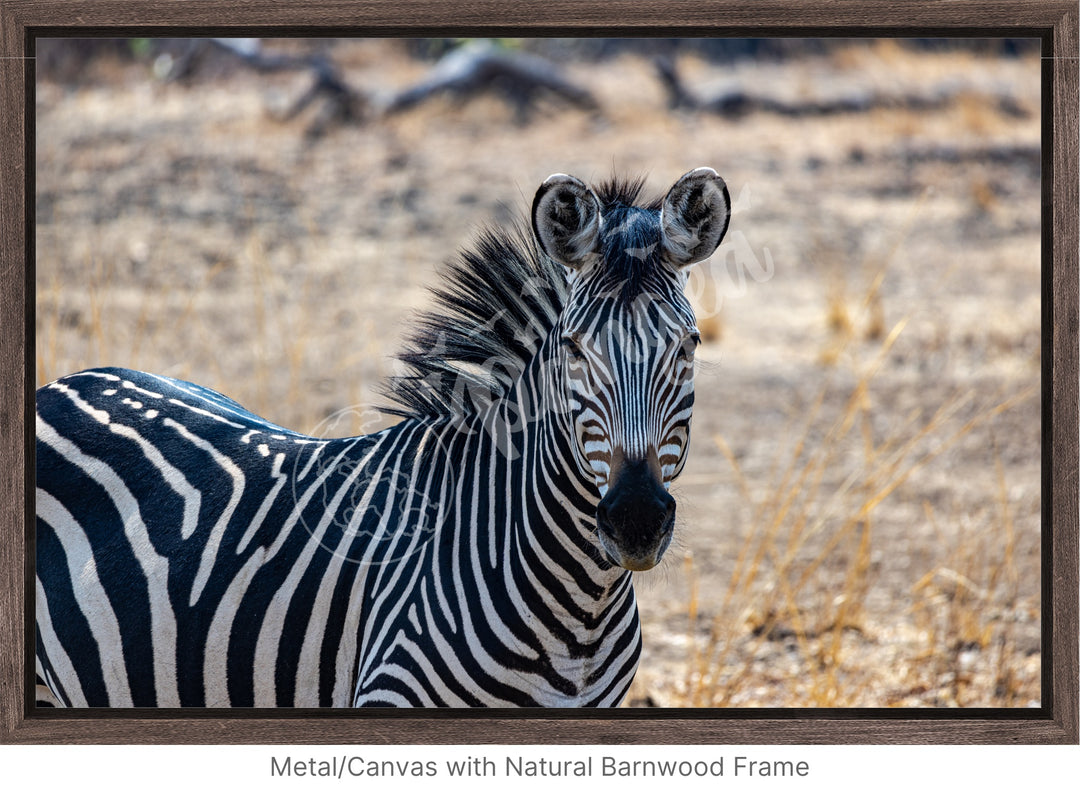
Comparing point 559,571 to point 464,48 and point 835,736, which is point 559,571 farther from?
point 464,48

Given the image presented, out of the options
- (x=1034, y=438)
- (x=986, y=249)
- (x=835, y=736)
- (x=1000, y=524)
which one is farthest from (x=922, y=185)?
(x=835, y=736)

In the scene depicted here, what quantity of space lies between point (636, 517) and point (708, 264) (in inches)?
129

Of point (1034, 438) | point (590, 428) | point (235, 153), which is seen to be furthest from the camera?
point (235, 153)

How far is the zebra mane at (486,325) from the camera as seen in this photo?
2.73m

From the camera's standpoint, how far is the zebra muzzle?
2.19m

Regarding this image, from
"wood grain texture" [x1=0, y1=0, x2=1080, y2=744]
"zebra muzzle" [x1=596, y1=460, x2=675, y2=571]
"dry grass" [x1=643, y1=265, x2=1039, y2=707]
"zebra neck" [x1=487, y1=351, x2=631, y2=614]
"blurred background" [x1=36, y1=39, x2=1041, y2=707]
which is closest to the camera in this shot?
"zebra muzzle" [x1=596, y1=460, x2=675, y2=571]

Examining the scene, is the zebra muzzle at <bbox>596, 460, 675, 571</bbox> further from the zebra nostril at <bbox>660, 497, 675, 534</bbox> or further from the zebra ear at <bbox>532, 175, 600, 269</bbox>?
the zebra ear at <bbox>532, 175, 600, 269</bbox>

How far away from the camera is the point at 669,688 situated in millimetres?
4848

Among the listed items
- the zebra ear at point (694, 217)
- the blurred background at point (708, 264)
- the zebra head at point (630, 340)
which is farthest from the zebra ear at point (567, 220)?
the blurred background at point (708, 264)

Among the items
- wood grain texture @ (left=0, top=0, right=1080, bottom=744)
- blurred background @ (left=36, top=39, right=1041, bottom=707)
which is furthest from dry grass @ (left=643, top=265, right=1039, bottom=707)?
wood grain texture @ (left=0, top=0, right=1080, bottom=744)

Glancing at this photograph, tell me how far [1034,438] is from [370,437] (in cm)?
609

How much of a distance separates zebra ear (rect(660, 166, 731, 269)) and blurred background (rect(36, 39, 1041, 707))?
2117 millimetres

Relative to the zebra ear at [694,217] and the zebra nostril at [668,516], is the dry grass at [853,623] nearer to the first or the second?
the zebra ear at [694,217]

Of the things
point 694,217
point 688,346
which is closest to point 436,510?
point 688,346
